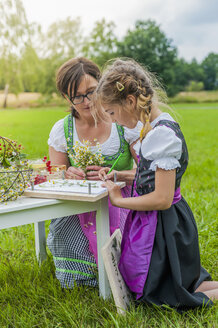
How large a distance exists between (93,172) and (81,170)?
8cm

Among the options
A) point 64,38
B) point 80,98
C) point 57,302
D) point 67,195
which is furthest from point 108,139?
point 64,38

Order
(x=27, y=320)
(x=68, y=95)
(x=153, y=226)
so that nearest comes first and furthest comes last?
(x=153, y=226) < (x=27, y=320) < (x=68, y=95)

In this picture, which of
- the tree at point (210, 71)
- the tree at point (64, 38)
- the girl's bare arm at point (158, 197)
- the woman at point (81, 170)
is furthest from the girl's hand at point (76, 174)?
the tree at point (210, 71)

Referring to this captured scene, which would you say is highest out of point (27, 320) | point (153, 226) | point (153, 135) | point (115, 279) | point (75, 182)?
point (153, 135)

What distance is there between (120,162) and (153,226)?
640mm

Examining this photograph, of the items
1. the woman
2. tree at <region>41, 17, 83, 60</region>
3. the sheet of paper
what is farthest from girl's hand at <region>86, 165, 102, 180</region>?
tree at <region>41, 17, 83, 60</region>

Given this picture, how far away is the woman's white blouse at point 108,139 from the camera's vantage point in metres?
2.37

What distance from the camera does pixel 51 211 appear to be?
177 centimetres

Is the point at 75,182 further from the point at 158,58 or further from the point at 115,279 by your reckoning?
the point at 158,58

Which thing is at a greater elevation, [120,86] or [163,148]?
[120,86]

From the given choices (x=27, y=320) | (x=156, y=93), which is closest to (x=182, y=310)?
(x=27, y=320)

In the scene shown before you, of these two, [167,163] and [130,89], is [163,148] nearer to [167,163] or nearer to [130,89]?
[167,163]

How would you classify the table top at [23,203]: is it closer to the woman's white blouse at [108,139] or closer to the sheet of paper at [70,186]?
the sheet of paper at [70,186]

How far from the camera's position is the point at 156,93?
194 centimetres
